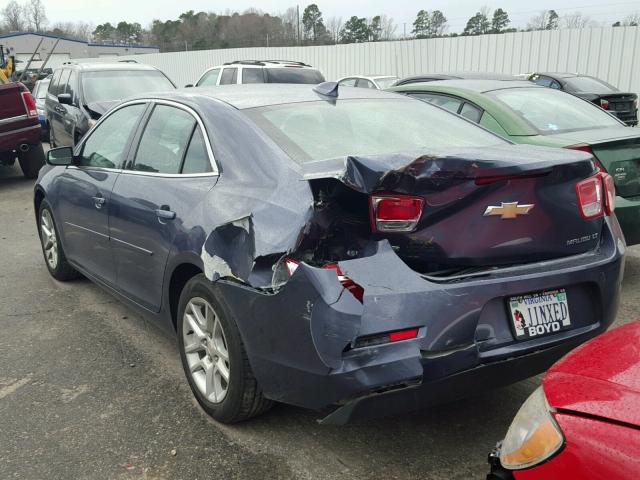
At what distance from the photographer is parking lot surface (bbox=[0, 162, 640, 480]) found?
2793 millimetres

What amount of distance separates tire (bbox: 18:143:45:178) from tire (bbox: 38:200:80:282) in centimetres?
618

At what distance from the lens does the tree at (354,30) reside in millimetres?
49256

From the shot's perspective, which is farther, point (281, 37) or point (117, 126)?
point (281, 37)

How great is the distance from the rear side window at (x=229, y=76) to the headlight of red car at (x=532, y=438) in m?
11.5

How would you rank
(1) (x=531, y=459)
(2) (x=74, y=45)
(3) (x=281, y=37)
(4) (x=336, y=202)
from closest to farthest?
1. (1) (x=531, y=459)
2. (4) (x=336, y=202)
3. (3) (x=281, y=37)
4. (2) (x=74, y=45)

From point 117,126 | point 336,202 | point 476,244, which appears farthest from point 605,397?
point 117,126

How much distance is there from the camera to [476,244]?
260 centimetres

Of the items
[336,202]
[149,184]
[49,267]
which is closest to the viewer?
[336,202]

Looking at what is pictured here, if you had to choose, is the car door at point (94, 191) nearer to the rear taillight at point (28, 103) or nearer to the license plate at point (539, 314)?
the license plate at point (539, 314)

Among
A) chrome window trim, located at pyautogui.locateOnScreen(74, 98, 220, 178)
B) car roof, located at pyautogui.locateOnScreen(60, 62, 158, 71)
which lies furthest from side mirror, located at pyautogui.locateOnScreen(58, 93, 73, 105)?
chrome window trim, located at pyautogui.locateOnScreen(74, 98, 220, 178)

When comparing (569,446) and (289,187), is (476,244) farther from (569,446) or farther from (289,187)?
(569,446)

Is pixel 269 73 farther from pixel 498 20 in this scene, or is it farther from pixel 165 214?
pixel 498 20

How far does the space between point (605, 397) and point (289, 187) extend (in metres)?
1.54

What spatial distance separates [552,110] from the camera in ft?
19.5
